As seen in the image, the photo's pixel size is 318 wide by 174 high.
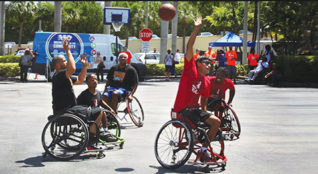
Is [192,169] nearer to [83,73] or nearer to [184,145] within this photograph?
[184,145]

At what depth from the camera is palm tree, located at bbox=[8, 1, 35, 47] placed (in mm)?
63781

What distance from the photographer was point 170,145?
673 cm

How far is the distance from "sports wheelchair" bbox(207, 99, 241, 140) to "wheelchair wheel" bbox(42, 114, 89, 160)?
2596 mm

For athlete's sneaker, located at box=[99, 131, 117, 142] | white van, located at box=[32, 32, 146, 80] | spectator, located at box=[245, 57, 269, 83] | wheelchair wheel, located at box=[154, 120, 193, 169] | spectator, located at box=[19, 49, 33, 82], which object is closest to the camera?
wheelchair wheel, located at box=[154, 120, 193, 169]

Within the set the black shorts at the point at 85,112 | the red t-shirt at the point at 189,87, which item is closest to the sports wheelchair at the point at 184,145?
the red t-shirt at the point at 189,87

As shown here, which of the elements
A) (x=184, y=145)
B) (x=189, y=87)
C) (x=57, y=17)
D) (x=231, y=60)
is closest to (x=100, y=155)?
(x=184, y=145)

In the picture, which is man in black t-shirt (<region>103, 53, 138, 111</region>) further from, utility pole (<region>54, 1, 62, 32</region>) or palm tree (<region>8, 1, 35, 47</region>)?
palm tree (<region>8, 1, 35, 47</region>)

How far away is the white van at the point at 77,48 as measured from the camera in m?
24.5

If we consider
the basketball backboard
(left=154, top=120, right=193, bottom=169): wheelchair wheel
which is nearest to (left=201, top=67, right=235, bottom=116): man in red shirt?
(left=154, top=120, right=193, bottom=169): wheelchair wheel

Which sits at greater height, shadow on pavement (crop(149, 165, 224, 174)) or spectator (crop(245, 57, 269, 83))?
spectator (crop(245, 57, 269, 83))

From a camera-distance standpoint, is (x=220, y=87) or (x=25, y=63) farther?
(x=25, y=63)

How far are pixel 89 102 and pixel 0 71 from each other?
18.7 meters

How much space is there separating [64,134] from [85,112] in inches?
16.7

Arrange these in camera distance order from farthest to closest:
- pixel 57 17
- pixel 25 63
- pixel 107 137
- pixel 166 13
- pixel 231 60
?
pixel 57 17 < pixel 25 63 < pixel 231 60 < pixel 107 137 < pixel 166 13
